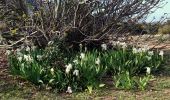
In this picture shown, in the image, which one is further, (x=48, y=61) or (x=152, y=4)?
(x=152, y=4)

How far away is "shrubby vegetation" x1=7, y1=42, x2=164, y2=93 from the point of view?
336 inches

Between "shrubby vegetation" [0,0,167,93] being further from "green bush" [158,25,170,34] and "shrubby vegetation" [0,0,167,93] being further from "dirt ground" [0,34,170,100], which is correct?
"green bush" [158,25,170,34]

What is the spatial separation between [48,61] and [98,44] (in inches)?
92.7

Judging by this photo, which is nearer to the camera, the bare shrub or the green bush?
the bare shrub

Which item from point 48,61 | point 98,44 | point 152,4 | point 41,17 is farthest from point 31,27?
point 152,4

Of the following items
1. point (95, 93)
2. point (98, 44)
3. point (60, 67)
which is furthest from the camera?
point (98, 44)

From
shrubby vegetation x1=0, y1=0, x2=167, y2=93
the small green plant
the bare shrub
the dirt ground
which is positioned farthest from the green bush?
the small green plant

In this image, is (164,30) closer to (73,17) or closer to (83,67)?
(73,17)

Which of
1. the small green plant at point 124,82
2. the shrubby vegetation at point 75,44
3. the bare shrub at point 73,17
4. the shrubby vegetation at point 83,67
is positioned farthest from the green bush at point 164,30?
the small green plant at point 124,82

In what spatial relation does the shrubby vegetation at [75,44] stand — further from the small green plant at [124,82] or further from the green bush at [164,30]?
the green bush at [164,30]

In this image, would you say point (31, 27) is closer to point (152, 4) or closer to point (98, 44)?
point (98, 44)

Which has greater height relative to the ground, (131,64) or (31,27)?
(31,27)

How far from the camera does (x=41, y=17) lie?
10250 millimetres

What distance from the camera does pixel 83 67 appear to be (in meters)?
8.88
